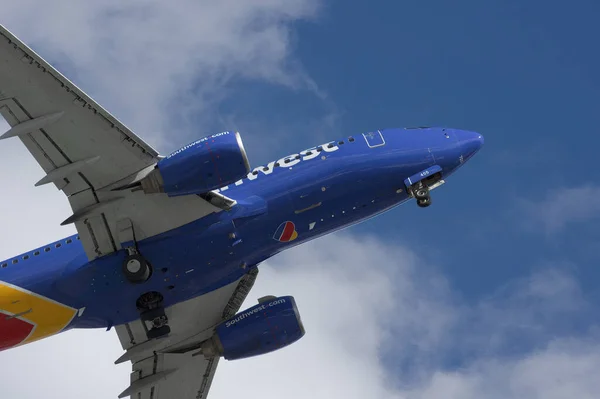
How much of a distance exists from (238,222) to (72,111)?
8.17m

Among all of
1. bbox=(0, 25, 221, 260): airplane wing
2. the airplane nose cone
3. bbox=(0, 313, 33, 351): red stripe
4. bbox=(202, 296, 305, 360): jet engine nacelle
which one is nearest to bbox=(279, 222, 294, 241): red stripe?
bbox=(0, 25, 221, 260): airplane wing

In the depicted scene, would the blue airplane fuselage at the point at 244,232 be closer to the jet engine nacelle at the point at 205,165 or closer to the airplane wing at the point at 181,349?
the jet engine nacelle at the point at 205,165

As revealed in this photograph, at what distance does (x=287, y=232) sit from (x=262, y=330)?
20.3 feet

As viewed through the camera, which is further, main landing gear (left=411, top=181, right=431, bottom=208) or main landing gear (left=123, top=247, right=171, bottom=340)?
main landing gear (left=411, top=181, right=431, bottom=208)

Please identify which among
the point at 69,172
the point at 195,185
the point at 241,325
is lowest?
the point at 241,325

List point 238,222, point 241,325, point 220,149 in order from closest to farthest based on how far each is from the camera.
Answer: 1. point 220,149
2. point 238,222
3. point 241,325

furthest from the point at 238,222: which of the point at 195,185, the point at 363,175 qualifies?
the point at 363,175

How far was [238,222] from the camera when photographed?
138 ft

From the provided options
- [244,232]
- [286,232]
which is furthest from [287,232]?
[244,232]

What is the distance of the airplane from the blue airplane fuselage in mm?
54

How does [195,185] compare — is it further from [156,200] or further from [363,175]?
[363,175]

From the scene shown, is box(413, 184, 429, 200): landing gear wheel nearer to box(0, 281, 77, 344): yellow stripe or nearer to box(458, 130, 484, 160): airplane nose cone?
box(458, 130, 484, 160): airplane nose cone

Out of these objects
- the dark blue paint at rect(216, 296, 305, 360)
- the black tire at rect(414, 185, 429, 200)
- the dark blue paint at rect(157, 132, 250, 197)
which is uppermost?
the dark blue paint at rect(157, 132, 250, 197)

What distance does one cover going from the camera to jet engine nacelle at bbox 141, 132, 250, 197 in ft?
129
